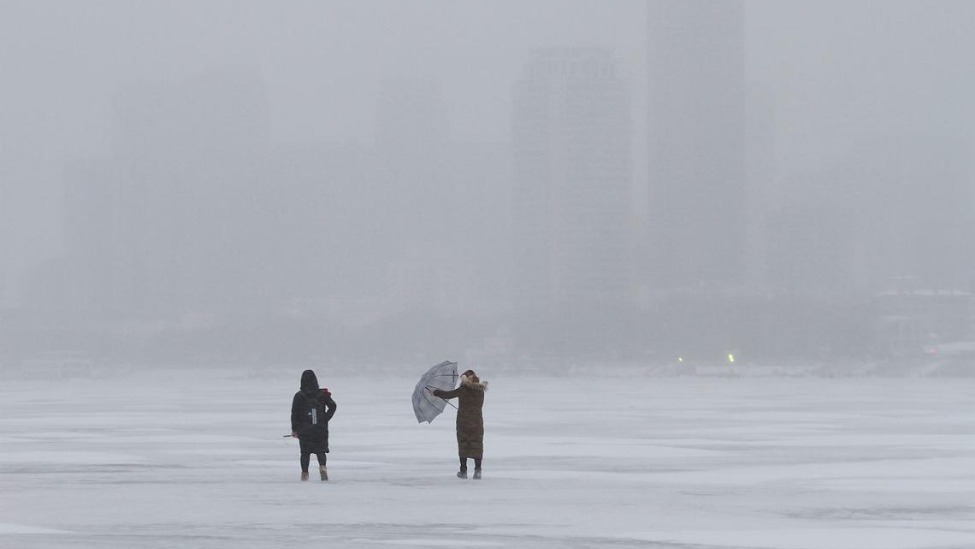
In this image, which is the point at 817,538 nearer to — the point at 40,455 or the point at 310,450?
the point at 310,450

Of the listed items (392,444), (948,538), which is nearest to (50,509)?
(948,538)

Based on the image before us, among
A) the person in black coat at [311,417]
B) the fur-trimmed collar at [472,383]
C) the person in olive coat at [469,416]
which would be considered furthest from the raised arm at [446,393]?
the person in black coat at [311,417]

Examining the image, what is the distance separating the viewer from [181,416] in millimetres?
55531

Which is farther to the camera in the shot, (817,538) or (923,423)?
(923,423)

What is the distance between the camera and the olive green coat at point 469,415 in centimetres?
2453

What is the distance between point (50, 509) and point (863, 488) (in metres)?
10.8

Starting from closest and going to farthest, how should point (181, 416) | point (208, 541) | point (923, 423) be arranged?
point (208, 541)
point (923, 423)
point (181, 416)

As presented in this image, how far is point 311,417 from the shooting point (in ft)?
78.7

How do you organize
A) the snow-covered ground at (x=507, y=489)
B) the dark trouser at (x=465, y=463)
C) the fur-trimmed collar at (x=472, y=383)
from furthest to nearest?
1. the dark trouser at (x=465, y=463)
2. the fur-trimmed collar at (x=472, y=383)
3. the snow-covered ground at (x=507, y=489)

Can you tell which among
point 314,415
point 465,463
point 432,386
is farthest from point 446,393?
point 314,415

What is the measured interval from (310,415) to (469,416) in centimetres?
233

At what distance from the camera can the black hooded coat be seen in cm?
2394

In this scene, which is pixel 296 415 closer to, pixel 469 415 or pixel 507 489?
pixel 469 415

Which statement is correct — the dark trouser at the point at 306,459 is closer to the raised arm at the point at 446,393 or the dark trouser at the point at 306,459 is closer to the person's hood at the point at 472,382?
the raised arm at the point at 446,393
